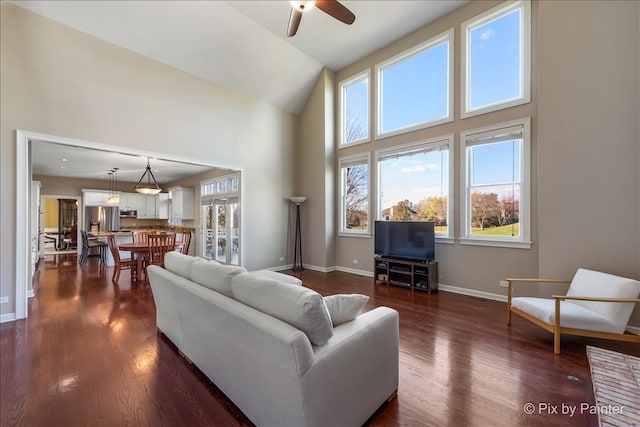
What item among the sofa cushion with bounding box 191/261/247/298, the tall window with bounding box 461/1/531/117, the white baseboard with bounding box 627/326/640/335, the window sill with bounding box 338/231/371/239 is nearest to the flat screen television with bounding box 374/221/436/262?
the window sill with bounding box 338/231/371/239

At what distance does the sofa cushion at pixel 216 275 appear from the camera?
186cm

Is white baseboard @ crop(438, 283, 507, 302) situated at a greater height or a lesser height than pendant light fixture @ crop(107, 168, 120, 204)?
lesser

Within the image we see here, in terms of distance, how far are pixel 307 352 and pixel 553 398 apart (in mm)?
1950

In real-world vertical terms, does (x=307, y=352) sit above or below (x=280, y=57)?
below

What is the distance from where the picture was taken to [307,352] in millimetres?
1195

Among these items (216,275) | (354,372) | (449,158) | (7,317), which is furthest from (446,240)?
(7,317)

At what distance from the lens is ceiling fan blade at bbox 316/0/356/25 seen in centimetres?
278

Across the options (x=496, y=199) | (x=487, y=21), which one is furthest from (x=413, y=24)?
(x=496, y=199)

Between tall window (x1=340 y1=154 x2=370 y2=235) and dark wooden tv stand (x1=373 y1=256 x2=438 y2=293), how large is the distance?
0.91 m

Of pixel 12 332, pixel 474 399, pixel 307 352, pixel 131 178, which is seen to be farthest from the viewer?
pixel 131 178

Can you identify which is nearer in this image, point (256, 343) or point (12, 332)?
point (256, 343)

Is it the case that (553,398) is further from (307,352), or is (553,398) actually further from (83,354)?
(83,354)

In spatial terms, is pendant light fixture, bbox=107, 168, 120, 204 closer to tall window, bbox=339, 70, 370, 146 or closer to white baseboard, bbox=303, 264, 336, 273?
white baseboard, bbox=303, 264, 336, 273

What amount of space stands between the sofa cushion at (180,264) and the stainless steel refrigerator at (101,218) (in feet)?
28.8
